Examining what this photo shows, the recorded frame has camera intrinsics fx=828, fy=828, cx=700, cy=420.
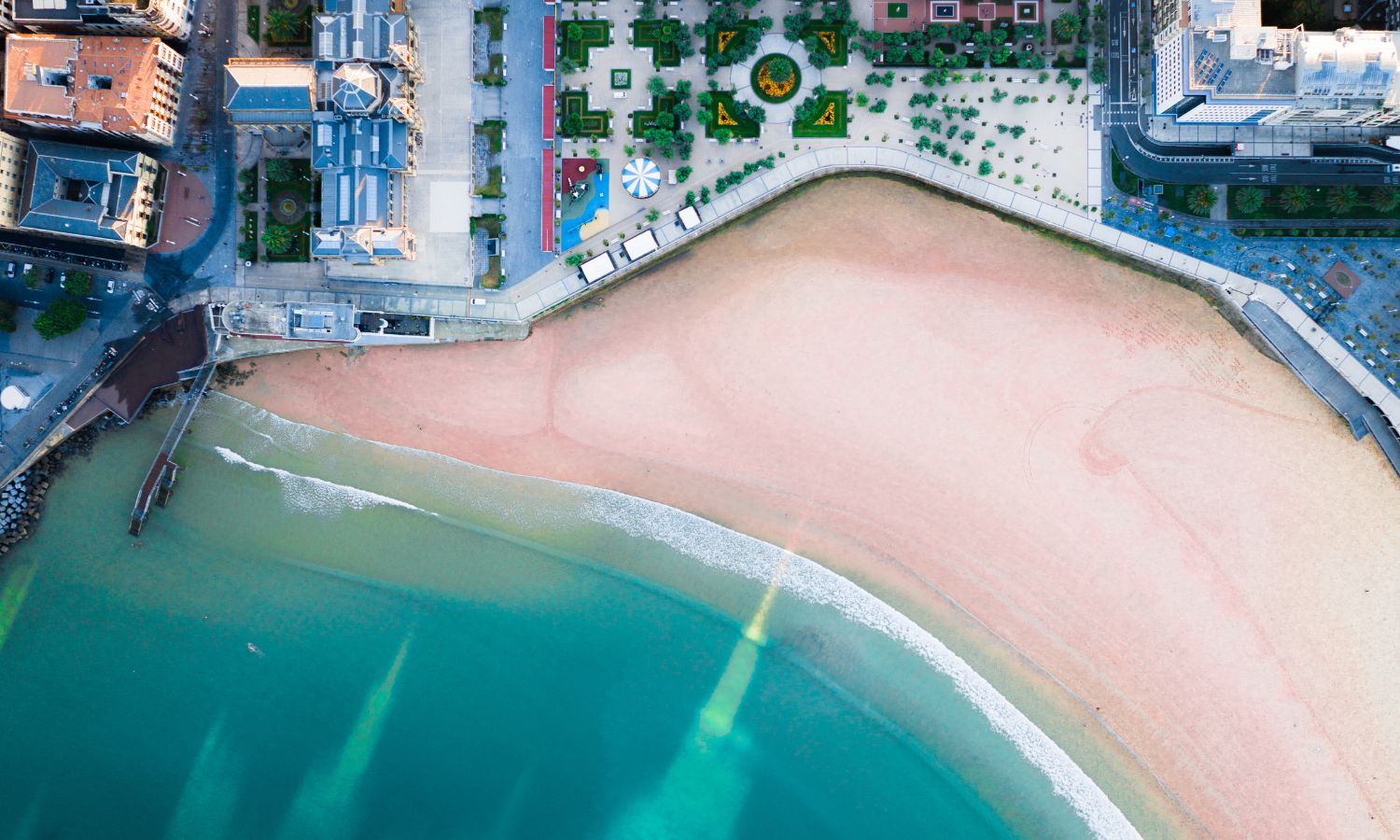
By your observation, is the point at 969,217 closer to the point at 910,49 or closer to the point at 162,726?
the point at 910,49

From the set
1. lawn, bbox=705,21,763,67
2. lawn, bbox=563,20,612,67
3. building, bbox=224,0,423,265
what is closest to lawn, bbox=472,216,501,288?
building, bbox=224,0,423,265

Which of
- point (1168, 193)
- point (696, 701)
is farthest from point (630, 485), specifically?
point (1168, 193)

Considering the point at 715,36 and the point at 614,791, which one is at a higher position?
the point at 715,36

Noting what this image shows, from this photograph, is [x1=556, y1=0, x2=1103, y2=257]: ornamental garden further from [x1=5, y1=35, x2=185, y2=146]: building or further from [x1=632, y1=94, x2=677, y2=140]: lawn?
[x1=5, y1=35, x2=185, y2=146]: building

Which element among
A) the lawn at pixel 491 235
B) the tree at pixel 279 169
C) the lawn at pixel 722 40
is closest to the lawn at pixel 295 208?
the tree at pixel 279 169

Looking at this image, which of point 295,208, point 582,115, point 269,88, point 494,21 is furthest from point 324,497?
point 494,21
